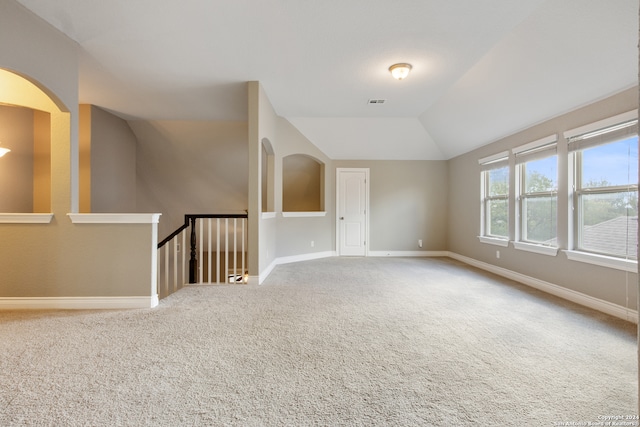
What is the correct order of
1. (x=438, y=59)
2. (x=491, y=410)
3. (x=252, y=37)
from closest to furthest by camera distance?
(x=491, y=410) < (x=252, y=37) < (x=438, y=59)

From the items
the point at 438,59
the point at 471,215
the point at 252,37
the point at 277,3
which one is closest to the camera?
the point at 277,3

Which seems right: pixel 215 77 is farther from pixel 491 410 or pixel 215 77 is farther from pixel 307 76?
pixel 491 410

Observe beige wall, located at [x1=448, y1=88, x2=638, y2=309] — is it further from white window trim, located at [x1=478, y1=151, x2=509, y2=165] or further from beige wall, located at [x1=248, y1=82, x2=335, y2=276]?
beige wall, located at [x1=248, y1=82, x2=335, y2=276]

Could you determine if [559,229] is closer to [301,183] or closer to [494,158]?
[494,158]

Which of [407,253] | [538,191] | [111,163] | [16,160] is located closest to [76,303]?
[16,160]

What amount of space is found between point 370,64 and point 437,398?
3.42 m

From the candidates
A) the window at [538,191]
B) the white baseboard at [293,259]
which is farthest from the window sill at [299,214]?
the window at [538,191]

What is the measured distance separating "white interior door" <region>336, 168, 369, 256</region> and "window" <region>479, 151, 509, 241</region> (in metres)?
2.35

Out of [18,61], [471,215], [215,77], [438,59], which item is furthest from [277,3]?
[471,215]

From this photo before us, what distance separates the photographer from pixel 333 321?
9.12 ft

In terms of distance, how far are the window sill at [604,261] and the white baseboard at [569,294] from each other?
0.37 m

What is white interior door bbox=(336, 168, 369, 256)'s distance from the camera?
22.3 feet

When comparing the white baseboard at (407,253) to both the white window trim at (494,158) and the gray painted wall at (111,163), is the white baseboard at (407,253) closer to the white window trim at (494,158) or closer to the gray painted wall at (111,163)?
the white window trim at (494,158)

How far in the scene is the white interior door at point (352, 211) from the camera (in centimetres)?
679
